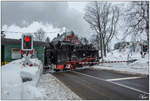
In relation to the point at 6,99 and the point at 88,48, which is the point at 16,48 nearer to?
the point at 88,48

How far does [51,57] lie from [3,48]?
267 inches

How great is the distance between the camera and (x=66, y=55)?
51.5 ft

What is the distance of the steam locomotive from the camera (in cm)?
1516

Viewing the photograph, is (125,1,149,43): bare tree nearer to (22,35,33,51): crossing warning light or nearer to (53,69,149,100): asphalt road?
(53,69,149,100): asphalt road

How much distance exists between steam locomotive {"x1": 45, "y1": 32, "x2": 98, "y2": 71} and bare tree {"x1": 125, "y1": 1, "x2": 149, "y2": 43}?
6.22m

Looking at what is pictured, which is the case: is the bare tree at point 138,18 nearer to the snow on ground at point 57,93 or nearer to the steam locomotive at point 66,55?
the steam locomotive at point 66,55

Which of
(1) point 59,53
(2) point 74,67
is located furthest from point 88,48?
(1) point 59,53

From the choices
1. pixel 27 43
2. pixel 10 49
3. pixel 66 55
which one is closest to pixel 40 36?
pixel 10 49

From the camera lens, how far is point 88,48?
18531mm

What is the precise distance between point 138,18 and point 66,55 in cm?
929

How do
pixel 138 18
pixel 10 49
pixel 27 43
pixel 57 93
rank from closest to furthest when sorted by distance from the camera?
pixel 57 93 → pixel 27 43 → pixel 138 18 → pixel 10 49

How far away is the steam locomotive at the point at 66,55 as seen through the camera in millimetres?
15164

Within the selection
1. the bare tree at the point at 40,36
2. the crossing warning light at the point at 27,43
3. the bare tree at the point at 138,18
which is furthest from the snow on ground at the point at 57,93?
the bare tree at the point at 40,36

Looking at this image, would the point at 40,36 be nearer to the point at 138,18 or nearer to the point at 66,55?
the point at 66,55
